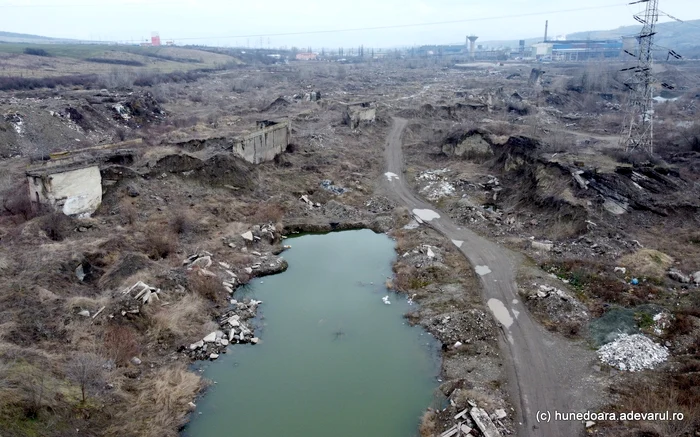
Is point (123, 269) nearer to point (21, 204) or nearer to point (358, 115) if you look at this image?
point (21, 204)

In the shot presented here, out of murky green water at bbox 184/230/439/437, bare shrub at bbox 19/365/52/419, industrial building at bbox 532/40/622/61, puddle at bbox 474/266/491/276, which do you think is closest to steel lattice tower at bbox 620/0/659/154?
puddle at bbox 474/266/491/276

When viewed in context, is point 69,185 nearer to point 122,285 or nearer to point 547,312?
point 122,285

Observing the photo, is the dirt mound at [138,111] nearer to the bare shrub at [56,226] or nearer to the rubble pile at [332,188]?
the rubble pile at [332,188]

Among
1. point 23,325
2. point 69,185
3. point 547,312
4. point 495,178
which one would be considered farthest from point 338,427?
point 495,178

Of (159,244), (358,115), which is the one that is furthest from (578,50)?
(159,244)

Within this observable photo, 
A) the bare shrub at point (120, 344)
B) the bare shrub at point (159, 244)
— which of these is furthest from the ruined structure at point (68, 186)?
the bare shrub at point (120, 344)
